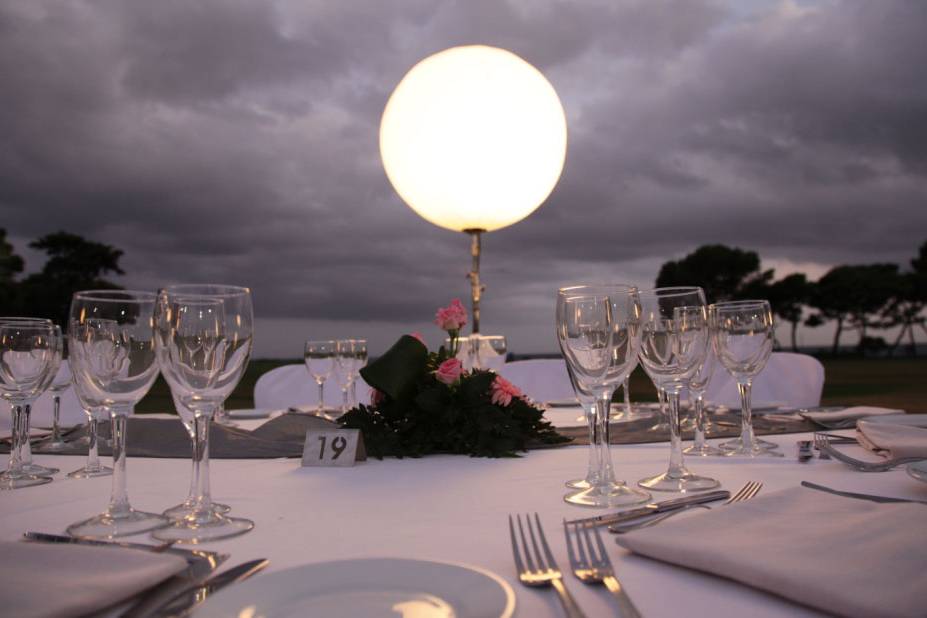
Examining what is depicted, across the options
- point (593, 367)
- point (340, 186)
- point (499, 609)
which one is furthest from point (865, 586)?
point (340, 186)

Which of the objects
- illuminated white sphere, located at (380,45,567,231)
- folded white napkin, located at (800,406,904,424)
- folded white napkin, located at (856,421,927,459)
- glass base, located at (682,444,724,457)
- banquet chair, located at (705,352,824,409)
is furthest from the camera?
banquet chair, located at (705,352,824,409)

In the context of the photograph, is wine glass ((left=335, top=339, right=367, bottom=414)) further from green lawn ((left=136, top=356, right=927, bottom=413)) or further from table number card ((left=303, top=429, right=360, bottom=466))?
green lawn ((left=136, top=356, right=927, bottom=413))

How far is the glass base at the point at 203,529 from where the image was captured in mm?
773

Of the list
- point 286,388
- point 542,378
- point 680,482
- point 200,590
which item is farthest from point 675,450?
point 286,388

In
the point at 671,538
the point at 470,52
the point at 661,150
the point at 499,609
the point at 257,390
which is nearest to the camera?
the point at 499,609

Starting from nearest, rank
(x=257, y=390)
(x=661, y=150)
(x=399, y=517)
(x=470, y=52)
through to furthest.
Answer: (x=399, y=517) → (x=470, y=52) → (x=257, y=390) → (x=661, y=150)

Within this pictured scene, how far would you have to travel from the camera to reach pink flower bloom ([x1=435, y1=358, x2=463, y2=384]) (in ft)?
4.48

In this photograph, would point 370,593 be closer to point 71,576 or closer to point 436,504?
point 71,576

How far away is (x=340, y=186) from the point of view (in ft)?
23.1

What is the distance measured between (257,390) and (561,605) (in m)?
2.87

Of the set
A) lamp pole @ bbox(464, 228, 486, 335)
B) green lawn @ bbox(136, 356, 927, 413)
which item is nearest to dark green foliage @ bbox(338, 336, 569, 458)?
lamp pole @ bbox(464, 228, 486, 335)

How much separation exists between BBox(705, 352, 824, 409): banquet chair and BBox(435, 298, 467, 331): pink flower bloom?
1.62 metres

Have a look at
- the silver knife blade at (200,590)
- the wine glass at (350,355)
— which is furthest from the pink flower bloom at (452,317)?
the silver knife blade at (200,590)

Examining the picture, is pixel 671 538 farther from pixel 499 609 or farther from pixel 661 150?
pixel 661 150
